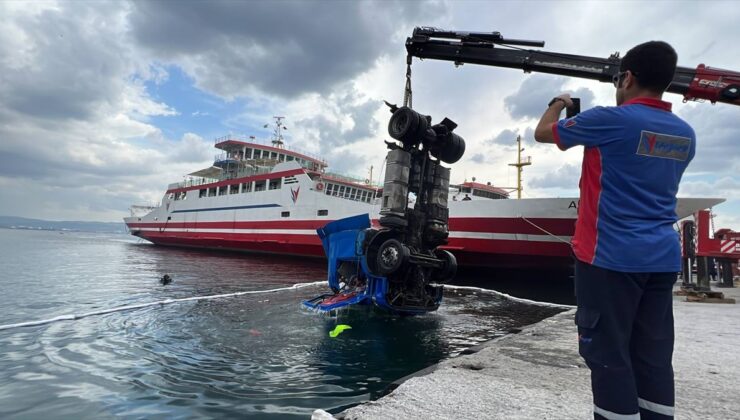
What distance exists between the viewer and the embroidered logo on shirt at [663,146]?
1653mm

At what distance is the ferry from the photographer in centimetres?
1338

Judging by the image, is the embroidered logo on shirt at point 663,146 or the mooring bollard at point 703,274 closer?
the embroidered logo on shirt at point 663,146

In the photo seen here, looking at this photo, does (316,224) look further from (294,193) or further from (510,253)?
(510,253)

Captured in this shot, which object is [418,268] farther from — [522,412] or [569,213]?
[569,213]

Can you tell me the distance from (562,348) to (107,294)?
33.1ft

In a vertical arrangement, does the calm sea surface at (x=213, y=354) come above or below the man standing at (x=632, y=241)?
below

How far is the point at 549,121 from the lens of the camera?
6.50 ft

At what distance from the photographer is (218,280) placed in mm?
13320

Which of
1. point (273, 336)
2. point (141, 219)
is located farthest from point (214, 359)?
point (141, 219)

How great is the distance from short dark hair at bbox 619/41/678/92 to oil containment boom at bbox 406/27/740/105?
6.56 metres

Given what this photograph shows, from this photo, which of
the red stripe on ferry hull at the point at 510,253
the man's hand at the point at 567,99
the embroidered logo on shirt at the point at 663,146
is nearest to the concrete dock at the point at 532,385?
the embroidered logo on shirt at the point at 663,146

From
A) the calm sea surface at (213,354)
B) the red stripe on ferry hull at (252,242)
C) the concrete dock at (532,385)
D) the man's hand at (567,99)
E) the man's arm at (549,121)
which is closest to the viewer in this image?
the man's arm at (549,121)

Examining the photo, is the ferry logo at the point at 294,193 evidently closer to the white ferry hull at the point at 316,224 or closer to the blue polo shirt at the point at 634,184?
the white ferry hull at the point at 316,224

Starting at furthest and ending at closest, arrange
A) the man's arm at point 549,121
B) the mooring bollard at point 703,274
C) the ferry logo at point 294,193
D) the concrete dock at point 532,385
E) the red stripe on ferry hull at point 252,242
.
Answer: the ferry logo at point 294,193, the red stripe on ferry hull at point 252,242, the mooring bollard at point 703,274, the concrete dock at point 532,385, the man's arm at point 549,121
